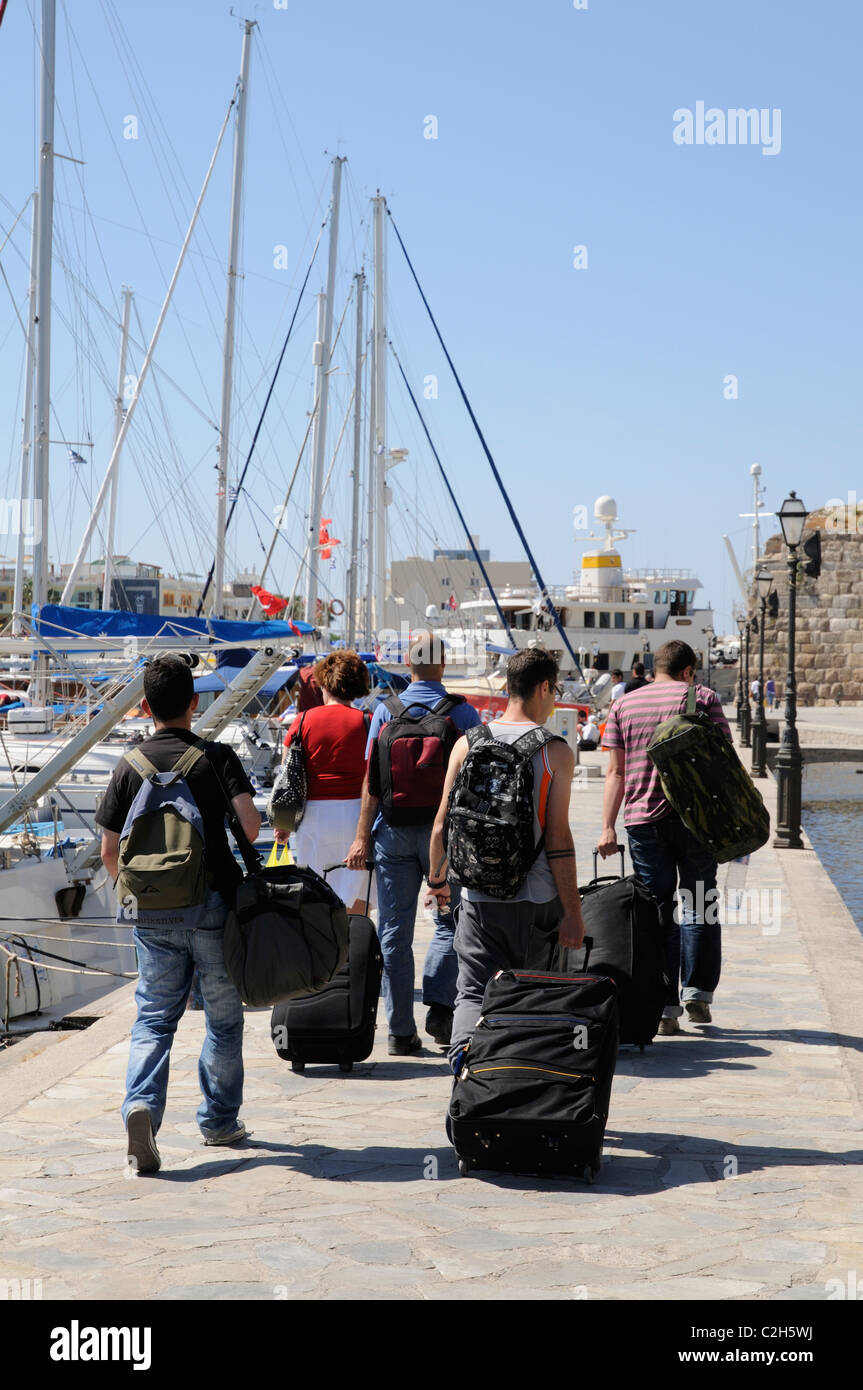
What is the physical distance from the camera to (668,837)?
268 inches

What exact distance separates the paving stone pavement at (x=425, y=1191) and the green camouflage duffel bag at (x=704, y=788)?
104 cm

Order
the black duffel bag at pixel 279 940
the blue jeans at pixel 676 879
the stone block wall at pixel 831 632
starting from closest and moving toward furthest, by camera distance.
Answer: the black duffel bag at pixel 279 940 → the blue jeans at pixel 676 879 → the stone block wall at pixel 831 632

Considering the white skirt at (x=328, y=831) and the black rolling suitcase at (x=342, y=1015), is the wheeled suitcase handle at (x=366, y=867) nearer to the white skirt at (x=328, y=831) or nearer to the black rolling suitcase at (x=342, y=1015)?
the white skirt at (x=328, y=831)

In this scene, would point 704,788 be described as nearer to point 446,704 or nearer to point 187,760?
point 446,704

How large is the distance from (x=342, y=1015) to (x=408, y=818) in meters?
0.94

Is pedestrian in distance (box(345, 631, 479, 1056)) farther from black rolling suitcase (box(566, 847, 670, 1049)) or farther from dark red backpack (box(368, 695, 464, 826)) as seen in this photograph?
black rolling suitcase (box(566, 847, 670, 1049))

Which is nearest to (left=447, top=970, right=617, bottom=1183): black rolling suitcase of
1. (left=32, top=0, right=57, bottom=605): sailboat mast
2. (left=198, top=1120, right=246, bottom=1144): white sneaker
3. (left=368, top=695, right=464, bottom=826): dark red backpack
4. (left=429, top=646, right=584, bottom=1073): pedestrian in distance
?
(left=429, top=646, right=584, bottom=1073): pedestrian in distance

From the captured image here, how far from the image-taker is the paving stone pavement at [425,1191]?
395cm

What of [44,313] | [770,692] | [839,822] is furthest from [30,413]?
[770,692]

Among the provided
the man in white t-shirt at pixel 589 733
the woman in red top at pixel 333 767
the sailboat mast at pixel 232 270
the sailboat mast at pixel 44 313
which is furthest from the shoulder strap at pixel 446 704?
the man in white t-shirt at pixel 589 733

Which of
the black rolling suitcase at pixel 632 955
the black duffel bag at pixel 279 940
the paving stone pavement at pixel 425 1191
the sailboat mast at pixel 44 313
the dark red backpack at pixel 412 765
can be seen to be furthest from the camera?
the sailboat mast at pixel 44 313

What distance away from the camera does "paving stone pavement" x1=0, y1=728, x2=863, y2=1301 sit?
395 cm
